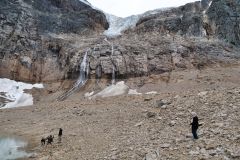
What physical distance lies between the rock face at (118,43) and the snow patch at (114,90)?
9.51 feet

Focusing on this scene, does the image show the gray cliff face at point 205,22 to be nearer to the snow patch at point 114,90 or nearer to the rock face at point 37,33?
the rock face at point 37,33

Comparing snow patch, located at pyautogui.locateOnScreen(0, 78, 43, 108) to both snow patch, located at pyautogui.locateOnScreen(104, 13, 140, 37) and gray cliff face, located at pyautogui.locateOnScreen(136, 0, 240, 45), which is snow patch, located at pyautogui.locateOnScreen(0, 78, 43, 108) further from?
snow patch, located at pyautogui.locateOnScreen(104, 13, 140, 37)

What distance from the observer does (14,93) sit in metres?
52.5

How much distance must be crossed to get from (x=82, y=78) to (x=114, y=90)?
22.8 ft

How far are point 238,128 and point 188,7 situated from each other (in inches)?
2110

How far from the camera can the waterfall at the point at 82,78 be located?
49891 millimetres

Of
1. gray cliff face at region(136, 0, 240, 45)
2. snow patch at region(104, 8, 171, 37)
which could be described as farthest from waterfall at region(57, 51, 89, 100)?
snow patch at region(104, 8, 171, 37)

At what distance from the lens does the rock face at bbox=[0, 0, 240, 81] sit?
5419cm

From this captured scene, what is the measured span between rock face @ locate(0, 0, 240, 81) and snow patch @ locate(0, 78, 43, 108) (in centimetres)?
163

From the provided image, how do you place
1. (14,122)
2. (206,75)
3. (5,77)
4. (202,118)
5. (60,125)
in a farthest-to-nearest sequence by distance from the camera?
(5,77)
(206,75)
(14,122)
(60,125)
(202,118)

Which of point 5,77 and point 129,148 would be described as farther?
point 5,77

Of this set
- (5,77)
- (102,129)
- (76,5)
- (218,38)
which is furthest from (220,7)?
(102,129)

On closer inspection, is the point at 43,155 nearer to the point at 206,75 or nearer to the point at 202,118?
the point at 202,118

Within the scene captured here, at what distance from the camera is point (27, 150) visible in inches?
957
